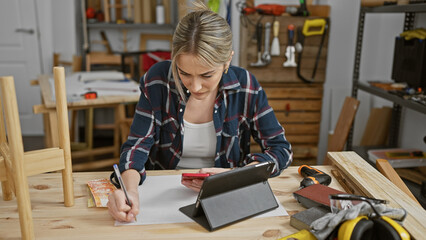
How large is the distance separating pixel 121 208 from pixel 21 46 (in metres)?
3.74

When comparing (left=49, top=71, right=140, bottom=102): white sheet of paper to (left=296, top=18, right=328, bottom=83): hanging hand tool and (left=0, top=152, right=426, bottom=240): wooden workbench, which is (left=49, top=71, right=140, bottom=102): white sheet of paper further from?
(left=0, top=152, right=426, bottom=240): wooden workbench

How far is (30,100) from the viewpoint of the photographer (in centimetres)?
415

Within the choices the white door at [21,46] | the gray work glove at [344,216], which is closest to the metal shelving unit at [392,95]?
the gray work glove at [344,216]

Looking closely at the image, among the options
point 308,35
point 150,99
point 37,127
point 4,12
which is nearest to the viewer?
point 150,99

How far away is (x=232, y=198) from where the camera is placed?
920 mm

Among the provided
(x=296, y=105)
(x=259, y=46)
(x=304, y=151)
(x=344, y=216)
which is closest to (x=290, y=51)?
(x=259, y=46)

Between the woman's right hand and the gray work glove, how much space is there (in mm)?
400

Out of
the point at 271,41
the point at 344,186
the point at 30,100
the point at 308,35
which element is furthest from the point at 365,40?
the point at 30,100

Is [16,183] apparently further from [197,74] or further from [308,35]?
[308,35]

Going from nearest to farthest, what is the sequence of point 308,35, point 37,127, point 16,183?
1. point 16,183
2. point 308,35
3. point 37,127

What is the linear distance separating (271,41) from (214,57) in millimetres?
1722

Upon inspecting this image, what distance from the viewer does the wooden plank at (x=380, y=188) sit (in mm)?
817

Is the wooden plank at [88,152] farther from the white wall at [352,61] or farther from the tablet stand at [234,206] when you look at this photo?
the tablet stand at [234,206]

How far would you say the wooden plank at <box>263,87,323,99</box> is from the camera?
9.25 feet
